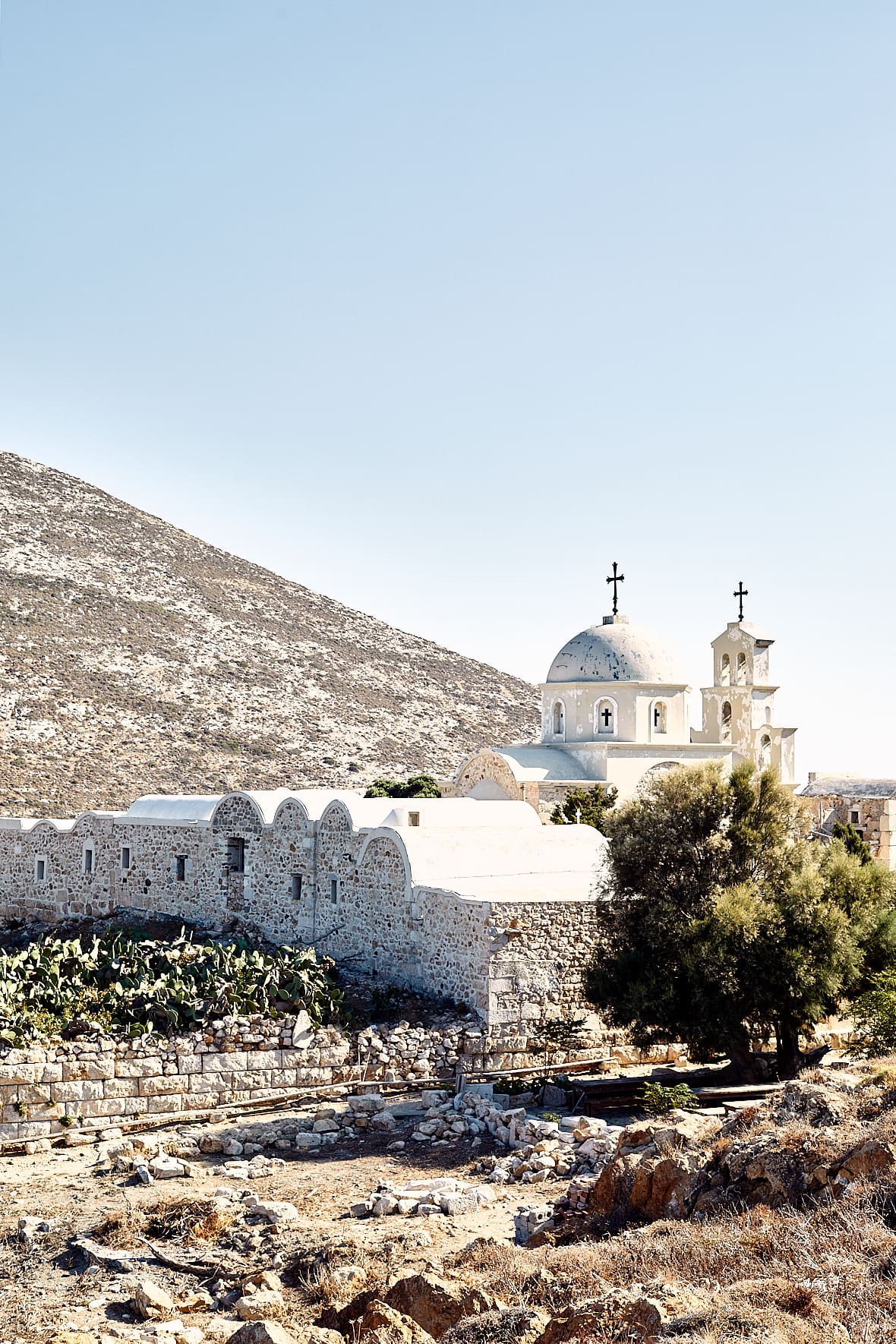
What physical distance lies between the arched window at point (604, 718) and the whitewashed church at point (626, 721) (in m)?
0.02

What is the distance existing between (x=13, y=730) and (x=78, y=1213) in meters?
39.5

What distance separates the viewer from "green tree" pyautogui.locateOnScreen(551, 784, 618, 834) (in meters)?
25.2

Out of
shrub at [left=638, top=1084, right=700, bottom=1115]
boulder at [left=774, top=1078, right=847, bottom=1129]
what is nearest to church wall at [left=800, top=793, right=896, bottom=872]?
shrub at [left=638, top=1084, right=700, bottom=1115]

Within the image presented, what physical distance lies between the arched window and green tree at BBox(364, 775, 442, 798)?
4.43 meters

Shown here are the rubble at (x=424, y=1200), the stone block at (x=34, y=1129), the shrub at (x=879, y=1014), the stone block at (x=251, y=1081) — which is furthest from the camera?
the stone block at (x=251, y=1081)

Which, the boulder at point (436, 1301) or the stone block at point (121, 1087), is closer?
the boulder at point (436, 1301)

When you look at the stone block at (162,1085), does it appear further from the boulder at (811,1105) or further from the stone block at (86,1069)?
the boulder at (811,1105)

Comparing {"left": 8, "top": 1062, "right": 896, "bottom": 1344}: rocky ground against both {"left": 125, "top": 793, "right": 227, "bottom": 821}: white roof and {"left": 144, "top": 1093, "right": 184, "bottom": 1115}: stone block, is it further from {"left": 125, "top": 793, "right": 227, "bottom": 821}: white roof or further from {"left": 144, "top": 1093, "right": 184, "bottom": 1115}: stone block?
{"left": 125, "top": 793, "right": 227, "bottom": 821}: white roof

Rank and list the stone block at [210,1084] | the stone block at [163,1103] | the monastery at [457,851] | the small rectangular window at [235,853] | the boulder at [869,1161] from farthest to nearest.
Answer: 1. the small rectangular window at [235,853]
2. the monastery at [457,851]
3. the stone block at [210,1084]
4. the stone block at [163,1103]
5. the boulder at [869,1161]

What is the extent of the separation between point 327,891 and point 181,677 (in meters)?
40.8

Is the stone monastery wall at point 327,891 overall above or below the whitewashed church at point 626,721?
below

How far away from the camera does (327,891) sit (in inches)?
770

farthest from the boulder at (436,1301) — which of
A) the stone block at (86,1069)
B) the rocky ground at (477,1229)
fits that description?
the stone block at (86,1069)

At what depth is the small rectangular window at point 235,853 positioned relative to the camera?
21.6 meters
